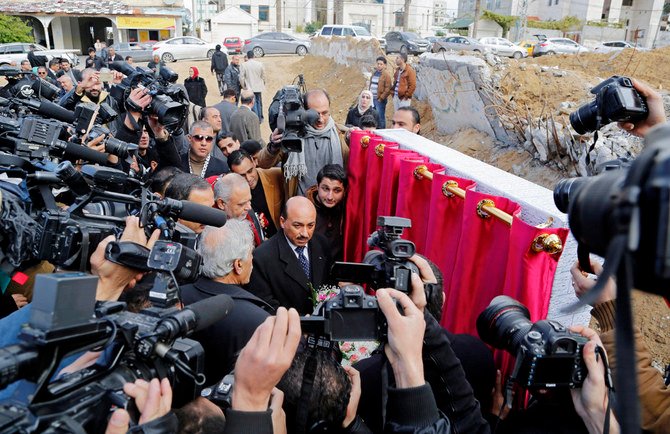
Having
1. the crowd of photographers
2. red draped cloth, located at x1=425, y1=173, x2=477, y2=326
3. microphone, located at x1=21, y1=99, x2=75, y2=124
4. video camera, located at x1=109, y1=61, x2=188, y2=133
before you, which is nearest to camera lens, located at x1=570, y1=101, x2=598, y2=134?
the crowd of photographers

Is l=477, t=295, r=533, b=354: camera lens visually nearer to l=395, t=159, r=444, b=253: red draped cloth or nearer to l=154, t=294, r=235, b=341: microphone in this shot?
l=154, t=294, r=235, b=341: microphone

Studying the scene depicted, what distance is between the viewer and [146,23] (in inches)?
1315

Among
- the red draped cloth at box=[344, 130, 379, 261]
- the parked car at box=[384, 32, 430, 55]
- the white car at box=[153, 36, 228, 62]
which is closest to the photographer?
the red draped cloth at box=[344, 130, 379, 261]

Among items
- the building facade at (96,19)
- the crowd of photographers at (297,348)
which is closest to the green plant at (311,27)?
the building facade at (96,19)

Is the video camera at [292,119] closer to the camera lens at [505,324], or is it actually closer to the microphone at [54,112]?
the microphone at [54,112]

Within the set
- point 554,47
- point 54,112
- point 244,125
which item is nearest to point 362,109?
point 244,125

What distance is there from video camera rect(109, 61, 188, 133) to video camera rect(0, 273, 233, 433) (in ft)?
9.10

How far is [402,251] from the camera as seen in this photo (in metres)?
1.89

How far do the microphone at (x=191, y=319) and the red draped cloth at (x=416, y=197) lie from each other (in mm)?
1958

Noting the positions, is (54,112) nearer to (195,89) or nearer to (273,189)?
(273,189)

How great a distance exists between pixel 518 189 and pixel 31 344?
2388 mm

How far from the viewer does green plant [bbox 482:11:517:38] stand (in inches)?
1593

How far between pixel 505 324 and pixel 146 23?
36.3m

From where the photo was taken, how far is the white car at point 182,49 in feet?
83.5
